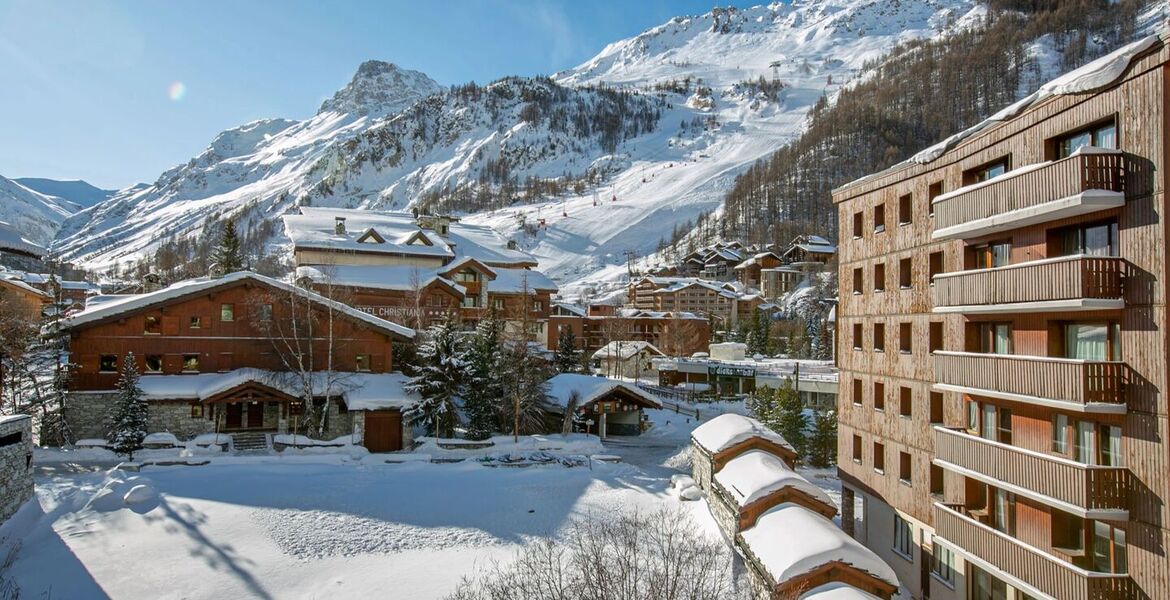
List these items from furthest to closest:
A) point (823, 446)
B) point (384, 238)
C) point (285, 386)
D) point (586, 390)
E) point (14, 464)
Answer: point (384, 238) → point (586, 390) → point (823, 446) → point (285, 386) → point (14, 464)

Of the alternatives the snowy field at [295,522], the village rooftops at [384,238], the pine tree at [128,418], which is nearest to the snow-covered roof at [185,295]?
the pine tree at [128,418]

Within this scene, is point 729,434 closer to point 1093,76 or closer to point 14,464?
point 1093,76

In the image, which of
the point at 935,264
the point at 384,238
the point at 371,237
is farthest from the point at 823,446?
the point at 371,237

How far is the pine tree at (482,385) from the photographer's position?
114 ft

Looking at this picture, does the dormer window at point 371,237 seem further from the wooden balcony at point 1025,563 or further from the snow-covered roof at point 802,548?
the wooden balcony at point 1025,563

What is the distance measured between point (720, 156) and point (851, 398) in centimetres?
16473

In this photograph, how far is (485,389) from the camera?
117 feet

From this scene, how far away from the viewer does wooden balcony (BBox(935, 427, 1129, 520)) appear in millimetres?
12656

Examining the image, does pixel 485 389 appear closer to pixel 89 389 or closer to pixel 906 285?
pixel 89 389

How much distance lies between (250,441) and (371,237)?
27.6 metres

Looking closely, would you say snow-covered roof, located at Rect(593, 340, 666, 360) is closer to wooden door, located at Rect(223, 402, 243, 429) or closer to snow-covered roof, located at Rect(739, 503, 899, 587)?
wooden door, located at Rect(223, 402, 243, 429)

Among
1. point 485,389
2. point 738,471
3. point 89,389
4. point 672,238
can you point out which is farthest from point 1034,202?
point 672,238

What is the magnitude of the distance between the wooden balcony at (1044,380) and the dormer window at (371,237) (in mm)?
48367

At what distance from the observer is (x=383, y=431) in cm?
3359
